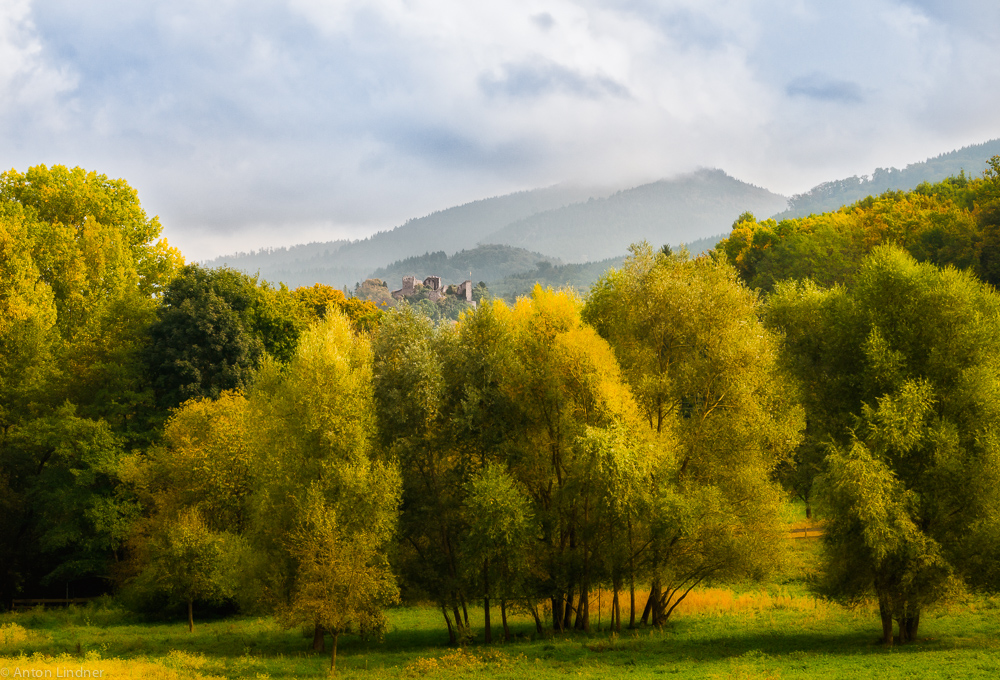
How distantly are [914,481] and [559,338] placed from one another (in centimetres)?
1471

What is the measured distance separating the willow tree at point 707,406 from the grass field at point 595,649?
3191mm

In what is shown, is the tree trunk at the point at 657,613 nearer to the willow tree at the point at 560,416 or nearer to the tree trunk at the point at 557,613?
the willow tree at the point at 560,416

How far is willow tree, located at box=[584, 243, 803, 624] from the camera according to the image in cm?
3125

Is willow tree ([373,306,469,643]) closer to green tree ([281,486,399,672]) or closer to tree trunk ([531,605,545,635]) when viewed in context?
green tree ([281,486,399,672])

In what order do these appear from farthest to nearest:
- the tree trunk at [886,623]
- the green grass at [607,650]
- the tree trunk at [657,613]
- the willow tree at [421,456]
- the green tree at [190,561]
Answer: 1. the green tree at [190,561]
2. the tree trunk at [657,613]
3. the willow tree at [421,456]
4. the tree trunk at [886,623]
5. the green grass at [607,650]

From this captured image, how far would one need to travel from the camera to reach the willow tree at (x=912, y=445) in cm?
2675

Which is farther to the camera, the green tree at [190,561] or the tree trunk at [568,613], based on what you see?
the green tree at [190,561]

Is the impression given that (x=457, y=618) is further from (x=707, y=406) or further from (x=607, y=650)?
(x=707, y=406)

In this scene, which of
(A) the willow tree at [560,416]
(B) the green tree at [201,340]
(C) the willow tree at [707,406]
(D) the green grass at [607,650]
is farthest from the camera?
(B) the green tree at [201,340]

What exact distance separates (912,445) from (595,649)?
14.5 m

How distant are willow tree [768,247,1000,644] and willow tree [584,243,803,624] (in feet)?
11.0

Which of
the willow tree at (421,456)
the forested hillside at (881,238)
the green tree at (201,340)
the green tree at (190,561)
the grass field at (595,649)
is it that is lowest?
the grass field at (595,649)

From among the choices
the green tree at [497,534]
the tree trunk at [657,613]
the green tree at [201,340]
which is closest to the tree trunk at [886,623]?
the tree trunk at [657,613]

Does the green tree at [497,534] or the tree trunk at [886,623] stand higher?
the green tree at [497,534]
